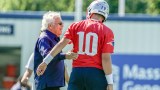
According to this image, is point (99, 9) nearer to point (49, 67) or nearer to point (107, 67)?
point (107, 67)

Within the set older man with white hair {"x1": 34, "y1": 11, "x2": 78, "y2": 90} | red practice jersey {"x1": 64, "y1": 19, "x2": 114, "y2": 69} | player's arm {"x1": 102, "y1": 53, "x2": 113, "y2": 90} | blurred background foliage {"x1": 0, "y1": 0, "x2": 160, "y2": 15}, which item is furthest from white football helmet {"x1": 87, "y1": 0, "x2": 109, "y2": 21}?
blurred background foliage {"x1": 0, "y1": 0, "x2": 160, "y2": 15}

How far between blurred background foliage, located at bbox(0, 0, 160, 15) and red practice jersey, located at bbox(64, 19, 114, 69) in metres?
22.4

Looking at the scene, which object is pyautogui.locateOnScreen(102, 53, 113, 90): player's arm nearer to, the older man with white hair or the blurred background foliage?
the older man with white hair

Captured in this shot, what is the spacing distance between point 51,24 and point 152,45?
8.58 metres

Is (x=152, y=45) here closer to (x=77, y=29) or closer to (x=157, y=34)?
(x=157, y=34)

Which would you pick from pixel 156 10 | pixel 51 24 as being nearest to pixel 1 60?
pixel 156 10

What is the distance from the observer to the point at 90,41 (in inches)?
383

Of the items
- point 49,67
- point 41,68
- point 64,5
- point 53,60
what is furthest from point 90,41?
point 64,5

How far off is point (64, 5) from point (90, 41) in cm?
2969

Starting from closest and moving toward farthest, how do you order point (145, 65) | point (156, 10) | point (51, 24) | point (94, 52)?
point (94, 52)
point (51, 24)
point (145, 65)
point (156, 10)

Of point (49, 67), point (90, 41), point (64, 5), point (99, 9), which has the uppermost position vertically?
point (64, 5)

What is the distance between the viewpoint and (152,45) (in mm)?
19188

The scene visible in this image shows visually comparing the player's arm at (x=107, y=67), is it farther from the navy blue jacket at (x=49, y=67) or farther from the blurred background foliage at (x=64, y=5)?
the blurred background foliage at (x=64, y=5)

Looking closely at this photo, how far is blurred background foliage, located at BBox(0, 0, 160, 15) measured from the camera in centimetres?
3350
